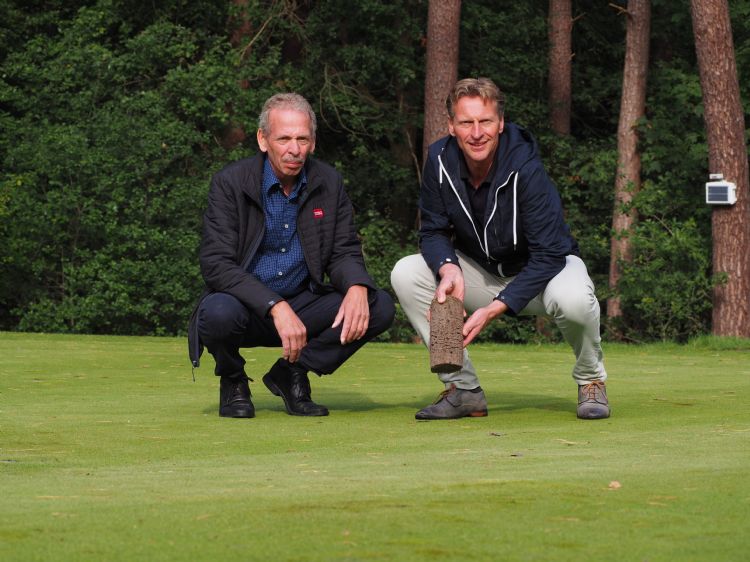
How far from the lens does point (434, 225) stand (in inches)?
259

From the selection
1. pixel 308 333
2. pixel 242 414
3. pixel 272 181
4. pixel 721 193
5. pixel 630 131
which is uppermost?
pixel 630 131

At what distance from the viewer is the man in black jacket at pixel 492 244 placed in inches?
248

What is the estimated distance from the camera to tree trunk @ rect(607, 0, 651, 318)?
69.8 feet

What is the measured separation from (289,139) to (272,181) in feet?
0.79

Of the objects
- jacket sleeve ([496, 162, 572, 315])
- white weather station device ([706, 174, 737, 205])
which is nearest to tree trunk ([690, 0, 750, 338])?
white weather station device ([706, 174, 737, 205])

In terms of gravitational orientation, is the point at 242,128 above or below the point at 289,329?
above

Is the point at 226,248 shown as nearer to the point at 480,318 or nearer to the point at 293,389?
the point at 293,389

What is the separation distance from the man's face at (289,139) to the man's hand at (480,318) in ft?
3.55

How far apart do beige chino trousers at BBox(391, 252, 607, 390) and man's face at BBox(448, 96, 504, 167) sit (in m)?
0.64

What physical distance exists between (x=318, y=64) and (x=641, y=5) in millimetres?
5107

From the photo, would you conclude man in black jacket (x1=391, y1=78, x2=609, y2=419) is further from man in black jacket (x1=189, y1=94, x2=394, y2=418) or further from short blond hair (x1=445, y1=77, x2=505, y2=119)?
man in black jacket (x1=189, y1=94, x2=394, y2=418)

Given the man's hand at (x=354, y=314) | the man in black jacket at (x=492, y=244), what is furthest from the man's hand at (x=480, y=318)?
the man's hand at (x=354, y=314)

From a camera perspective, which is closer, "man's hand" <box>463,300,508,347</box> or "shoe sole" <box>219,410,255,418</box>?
"man's hand" <box>463,300,508,347</box>

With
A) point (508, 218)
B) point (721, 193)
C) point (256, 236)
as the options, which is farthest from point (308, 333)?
point (721, 193)
